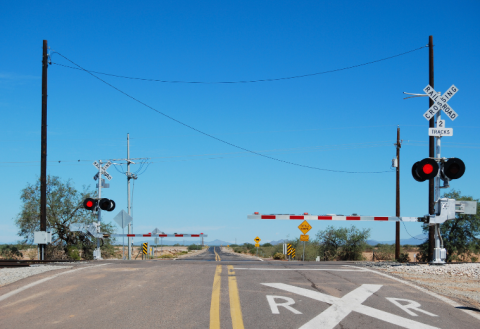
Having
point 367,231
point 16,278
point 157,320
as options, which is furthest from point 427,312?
point 367,231

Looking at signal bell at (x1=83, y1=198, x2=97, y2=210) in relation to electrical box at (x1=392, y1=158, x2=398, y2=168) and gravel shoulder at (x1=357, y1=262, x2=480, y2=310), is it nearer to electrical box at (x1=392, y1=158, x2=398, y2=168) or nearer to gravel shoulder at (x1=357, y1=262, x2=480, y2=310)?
gravel shoulder at (x1=357, y1=262, x2=480, y2=310)

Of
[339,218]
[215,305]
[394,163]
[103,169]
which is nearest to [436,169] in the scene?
[339,218]

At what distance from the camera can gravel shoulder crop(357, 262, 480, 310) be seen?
9.10m

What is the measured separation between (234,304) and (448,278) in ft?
22.2

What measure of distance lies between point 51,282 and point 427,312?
24.5ft

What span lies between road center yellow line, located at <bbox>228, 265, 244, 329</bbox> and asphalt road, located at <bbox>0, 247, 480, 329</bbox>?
0.01 metres

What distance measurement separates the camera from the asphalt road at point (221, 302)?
21.9ft

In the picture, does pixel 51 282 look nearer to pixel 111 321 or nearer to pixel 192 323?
pixel 111 321

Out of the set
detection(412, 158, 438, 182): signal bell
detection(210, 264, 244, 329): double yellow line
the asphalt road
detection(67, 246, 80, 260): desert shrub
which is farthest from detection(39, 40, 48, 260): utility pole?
detection(412, 158, 438, 182): signal bell

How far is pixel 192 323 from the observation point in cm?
653

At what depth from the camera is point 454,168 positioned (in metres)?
13.6

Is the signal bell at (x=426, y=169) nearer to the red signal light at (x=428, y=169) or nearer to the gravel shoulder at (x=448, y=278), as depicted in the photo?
the red signal light at (x=428, y=169)

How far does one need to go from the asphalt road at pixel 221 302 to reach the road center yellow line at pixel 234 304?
1 cm

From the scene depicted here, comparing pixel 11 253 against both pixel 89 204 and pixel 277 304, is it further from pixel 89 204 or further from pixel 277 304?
pixel 277 304
